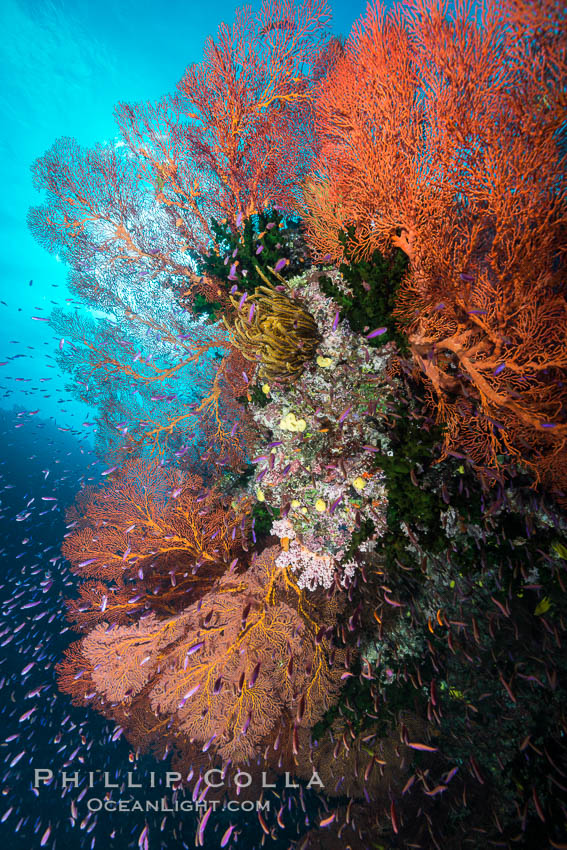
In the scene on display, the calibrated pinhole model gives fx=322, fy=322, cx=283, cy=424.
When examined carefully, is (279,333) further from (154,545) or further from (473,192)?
(154,545)

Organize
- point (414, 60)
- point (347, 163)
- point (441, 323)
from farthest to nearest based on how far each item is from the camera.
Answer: point (347, 163) < point (441, 323) < point (414, 60)

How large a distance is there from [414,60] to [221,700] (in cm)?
676

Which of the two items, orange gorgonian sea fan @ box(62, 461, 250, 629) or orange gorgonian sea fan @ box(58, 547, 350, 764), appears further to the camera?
orange gorgonian sea fan @ box(62, 461, 250, 629)

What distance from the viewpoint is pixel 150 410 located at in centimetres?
991

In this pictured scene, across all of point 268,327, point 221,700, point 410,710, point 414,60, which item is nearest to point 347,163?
point 414,60

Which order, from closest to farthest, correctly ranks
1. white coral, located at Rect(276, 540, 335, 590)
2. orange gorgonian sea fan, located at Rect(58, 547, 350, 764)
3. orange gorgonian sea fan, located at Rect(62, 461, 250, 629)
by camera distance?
1. orange gorgonian sea fan, located at Rect(58, 547, 350, 764)
2. white coral, located at Rect(276, 540, 335, 590)
3. orange gorgonian sea fan, located at Rect(62, 461, 250, 629)

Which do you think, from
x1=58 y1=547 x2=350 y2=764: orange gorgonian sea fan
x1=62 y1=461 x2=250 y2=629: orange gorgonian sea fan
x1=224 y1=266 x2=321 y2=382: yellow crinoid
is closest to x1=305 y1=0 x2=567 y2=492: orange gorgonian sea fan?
x1=224 y1=266 x2=321 y2=382: yellow crinoid

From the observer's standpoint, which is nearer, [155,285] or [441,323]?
[441,323]

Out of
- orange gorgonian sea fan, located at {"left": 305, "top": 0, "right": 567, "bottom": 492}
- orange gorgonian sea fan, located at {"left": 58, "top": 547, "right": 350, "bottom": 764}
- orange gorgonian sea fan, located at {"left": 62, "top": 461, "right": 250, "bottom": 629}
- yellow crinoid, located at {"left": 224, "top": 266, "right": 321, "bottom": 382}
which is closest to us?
orange gorgonian sea fan, located at {"left": 305, "top": 0, "right": 567, "bottom": 492}

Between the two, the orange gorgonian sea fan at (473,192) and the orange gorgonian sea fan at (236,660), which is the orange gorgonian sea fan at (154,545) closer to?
the orange gorgonian sea fan at (236,660)

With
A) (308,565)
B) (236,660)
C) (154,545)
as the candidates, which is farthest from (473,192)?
(154,545)

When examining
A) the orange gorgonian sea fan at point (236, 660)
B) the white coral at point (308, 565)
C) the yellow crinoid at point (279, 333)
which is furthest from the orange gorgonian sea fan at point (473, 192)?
the orange gorgonian sea fan at point (236, 660)

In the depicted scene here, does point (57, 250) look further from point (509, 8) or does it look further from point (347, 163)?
point (509, 8)

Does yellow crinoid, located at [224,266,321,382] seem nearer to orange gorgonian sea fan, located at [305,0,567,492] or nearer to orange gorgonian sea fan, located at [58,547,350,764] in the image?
orange gorgonian sea fan, located at [305,0,567,492]
